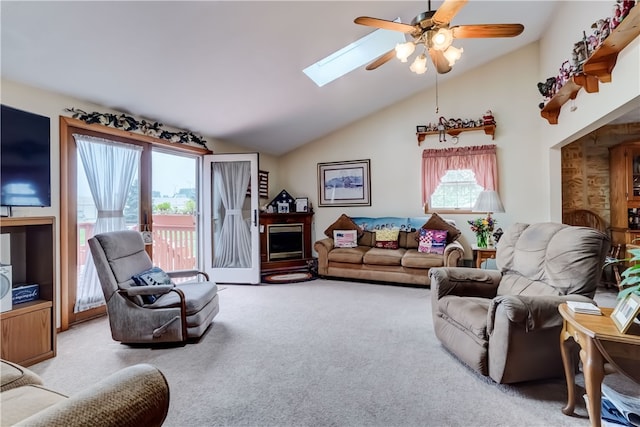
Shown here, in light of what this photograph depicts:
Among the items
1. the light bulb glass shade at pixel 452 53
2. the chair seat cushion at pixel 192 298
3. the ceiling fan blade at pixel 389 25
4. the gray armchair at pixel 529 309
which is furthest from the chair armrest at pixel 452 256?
the chair seat cushion at pixel 192 298

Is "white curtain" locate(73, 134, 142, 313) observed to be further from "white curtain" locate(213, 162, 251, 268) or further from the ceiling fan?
the ceiling fan

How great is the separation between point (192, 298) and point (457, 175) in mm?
4415

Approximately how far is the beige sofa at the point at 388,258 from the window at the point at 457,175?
49 cm

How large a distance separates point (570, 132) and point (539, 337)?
9.60ft

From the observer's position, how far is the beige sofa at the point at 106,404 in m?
0.71

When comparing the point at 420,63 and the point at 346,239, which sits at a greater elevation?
the point at 420,63

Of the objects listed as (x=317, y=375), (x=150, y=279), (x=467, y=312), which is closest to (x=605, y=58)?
(x=467, y=312)

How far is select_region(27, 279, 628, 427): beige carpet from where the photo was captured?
5.45ft

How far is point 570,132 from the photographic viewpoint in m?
3.56

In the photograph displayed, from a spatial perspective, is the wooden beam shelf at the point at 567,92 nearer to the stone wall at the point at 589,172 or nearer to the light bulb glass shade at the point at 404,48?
the stone wall at the point at 589,172

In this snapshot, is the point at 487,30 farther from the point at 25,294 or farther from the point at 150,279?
the point at 25,294

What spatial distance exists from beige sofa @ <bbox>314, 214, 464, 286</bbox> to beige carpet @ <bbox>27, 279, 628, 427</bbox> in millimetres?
1137

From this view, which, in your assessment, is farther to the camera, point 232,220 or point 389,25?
point 232,220

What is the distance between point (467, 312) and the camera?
2119 millimetres
